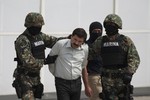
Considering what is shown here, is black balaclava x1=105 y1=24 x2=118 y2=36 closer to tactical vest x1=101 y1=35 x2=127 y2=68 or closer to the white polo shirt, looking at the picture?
tactical vest x1=101 y1=35 x2=127 y2=68

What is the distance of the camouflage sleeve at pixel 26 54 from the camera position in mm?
6413

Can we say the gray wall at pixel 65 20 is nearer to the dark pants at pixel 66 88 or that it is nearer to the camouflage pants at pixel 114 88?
the dark pants at pixel 66 88

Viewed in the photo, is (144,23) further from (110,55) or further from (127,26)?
(110,55)

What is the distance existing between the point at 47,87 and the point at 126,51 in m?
4.06

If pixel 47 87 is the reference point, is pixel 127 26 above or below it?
above

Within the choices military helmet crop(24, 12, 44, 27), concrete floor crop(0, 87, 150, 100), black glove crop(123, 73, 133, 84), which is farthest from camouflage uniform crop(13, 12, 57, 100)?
concrete floor crop(0, 87, 150, 100)

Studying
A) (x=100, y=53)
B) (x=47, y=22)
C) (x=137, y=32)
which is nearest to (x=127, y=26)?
(x=137, y=32)

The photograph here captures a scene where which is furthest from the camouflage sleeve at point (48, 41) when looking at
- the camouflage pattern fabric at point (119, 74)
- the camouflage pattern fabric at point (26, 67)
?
the camouflage pattern fabric at point (119, 74)

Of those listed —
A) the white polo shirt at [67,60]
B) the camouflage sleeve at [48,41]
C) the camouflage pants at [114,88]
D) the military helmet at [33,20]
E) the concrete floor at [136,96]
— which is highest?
the military helmet at [33,20]

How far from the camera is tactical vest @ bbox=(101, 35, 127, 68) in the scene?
648 cm

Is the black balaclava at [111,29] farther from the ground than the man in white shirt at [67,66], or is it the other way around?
the black balaclava at [111,29]

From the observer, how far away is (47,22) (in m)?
10.1

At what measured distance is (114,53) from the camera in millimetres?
6484

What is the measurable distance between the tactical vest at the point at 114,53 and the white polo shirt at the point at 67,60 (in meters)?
0.33
